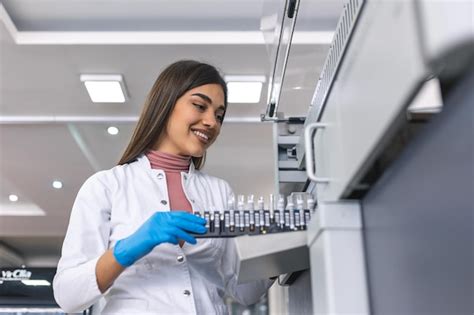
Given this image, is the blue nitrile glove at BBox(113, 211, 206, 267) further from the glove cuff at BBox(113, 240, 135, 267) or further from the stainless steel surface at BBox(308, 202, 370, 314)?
the stainless steel surface at BBox(308, 202, 370, 314)

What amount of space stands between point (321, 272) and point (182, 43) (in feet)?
6.57

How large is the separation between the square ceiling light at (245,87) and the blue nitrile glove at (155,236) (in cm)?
186

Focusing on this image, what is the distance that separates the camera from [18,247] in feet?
20.6

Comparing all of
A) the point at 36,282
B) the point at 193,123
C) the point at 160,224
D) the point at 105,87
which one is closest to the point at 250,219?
the point at 160,224

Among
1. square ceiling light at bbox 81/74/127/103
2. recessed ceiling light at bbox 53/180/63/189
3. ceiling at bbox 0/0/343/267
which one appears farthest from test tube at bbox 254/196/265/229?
recessed ceiling light at bbox 53/180/63/189

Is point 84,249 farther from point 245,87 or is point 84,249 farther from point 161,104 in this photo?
point 245,87

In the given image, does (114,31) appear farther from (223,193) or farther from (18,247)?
(18,247)

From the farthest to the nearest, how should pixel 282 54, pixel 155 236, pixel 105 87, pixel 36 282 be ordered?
pixel 36 282
pixel 105 87
pixel 282 54
pixel 155 236

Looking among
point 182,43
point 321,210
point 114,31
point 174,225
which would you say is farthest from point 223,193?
point 114,31

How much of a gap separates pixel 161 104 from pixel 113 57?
1.51m

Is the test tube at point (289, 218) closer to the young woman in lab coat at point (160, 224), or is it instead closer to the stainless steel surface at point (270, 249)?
the stainless steel surface at point (270, 249)

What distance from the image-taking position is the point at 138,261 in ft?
3.06

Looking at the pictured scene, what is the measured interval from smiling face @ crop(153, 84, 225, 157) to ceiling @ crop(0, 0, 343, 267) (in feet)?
1.14

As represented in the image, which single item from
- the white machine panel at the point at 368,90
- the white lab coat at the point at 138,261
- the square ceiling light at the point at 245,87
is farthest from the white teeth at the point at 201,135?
the square ceiling light at the point at 245,87
